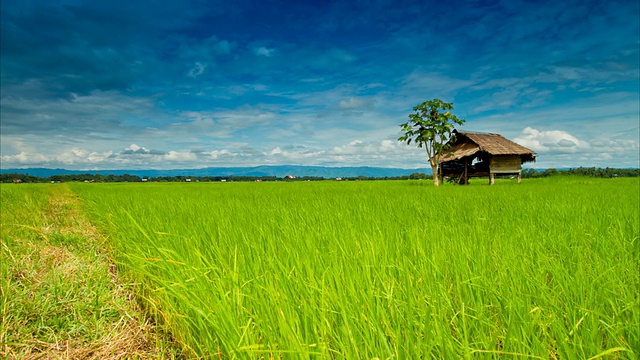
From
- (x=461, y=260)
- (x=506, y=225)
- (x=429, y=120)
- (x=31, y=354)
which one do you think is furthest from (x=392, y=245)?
(x=429, y=120)

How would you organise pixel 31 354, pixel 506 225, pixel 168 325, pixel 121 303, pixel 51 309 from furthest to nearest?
pixel 506 225, pixel 121 303, pixel 51 309, pixel 168 325, pixel 31 354

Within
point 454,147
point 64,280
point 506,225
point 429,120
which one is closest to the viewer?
point 64,280

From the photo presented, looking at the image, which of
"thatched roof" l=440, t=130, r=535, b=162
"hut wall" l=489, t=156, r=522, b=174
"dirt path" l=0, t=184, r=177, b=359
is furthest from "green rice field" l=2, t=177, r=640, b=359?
"hut wall" l=489, t=156, r=522, b=174

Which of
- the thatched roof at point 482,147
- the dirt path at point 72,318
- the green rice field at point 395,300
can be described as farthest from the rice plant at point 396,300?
the thatched roof at point 482,147

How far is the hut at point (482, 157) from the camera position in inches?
765

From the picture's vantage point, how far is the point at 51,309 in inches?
64.3

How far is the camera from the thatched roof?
1911 centimetres

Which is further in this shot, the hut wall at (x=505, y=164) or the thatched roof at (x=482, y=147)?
the hut wall at (x=505, y=164)

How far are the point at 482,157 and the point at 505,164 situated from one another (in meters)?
1.54

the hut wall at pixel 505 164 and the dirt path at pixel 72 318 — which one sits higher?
the hut wall at pixel 505 164

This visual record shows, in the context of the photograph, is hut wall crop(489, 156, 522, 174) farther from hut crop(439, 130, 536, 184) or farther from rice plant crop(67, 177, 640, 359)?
rice plant crop(67, 177, 640, 359)

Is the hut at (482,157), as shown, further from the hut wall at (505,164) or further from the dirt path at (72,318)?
the dirt path at (72,318)

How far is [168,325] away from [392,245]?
148 cm

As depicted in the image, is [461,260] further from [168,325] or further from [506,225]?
[506,225]
